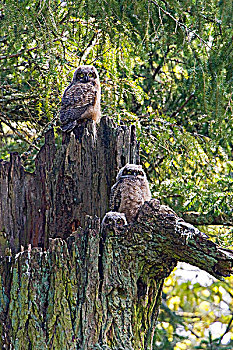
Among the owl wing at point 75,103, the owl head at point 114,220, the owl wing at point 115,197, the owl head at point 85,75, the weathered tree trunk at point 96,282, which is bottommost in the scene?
the weathered tree trunk at point 96,282

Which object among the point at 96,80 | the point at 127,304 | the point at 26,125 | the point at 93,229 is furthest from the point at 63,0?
the point at 127,304

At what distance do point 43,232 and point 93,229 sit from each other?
1.83 ft

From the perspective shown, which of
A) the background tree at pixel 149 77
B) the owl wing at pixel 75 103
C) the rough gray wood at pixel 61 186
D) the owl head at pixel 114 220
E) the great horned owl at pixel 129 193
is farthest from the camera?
the background tree at pixel 149 77

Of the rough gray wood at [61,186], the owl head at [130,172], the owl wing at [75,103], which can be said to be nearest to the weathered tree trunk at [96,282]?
the rough gray wood at [61,186]

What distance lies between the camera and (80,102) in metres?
3.53

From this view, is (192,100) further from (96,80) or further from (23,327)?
(23,327)

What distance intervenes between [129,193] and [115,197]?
91mm

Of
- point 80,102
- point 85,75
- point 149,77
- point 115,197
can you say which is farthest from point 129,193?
point 149,77

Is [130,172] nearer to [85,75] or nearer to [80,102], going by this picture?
[80,102]

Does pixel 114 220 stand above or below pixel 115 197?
below

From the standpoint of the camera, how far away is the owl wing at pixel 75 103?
3451 millimetres

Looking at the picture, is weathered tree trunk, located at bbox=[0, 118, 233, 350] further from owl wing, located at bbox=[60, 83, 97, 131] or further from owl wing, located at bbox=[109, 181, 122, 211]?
owl wing, located at bbox=[60, 83, 97, 131]

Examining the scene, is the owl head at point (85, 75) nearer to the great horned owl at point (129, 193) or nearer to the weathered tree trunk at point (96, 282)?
the great horned owl at point (129, 193)

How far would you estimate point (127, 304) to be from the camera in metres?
2.81
